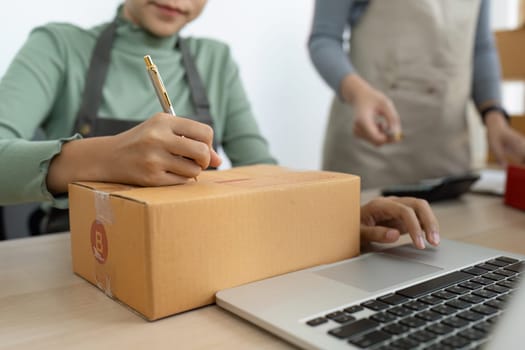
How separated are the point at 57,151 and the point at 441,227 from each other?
0.56 metres

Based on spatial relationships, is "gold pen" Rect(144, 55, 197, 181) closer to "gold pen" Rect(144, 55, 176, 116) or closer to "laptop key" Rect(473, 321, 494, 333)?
"gold pen" Rect(144, 55, 176, 116)

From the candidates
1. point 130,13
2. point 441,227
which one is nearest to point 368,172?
point 441,227

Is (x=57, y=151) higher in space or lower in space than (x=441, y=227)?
higher

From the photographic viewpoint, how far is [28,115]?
0.82 meters

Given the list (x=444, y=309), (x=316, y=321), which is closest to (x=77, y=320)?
(x=316, y=321)

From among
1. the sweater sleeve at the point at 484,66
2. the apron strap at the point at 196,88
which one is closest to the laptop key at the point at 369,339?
the apron strap at the point at 196,88

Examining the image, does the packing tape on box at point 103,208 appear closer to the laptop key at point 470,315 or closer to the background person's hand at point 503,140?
the laptop key at point 470,315

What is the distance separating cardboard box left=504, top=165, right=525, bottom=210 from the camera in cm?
87

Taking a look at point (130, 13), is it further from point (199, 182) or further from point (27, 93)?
point (199, 182)

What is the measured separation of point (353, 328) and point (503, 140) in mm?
958

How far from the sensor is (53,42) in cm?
92

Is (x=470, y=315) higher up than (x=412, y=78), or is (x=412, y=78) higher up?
(x=412, y=78)

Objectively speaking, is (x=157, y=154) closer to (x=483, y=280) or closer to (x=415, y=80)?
(x=483, y=280)

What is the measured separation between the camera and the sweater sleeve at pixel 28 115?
1.85 feet
